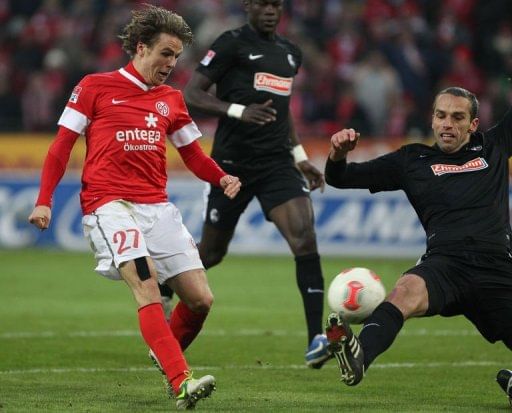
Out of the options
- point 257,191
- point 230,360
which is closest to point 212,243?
point 257,191

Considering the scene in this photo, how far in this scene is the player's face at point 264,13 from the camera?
385 inches

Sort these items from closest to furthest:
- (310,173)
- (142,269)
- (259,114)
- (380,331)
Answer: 1. (380,331)
2. (142,269)
3. (259,114)
4. (310,173)

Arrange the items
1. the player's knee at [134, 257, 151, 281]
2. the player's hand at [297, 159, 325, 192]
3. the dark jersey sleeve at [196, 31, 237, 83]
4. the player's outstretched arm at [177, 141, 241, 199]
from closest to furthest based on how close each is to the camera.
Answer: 1. the player's knee at [134, 257, 151, 281]
2. the player's outstretched arm at [177, 141, 241, 199]
3. the dark jersey sleeve at [196, 31, 237, 83]
4. the player's hand at [297, 159, 325, 192]

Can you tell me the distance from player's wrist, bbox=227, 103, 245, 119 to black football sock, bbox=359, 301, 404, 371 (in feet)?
9.88

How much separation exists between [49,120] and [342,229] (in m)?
5.62

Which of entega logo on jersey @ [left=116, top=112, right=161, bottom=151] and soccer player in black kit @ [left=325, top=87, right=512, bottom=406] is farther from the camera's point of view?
entega logo on jersey @ [left=116, top=112, right=161, bottom=151]

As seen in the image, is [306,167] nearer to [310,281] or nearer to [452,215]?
[310,281]

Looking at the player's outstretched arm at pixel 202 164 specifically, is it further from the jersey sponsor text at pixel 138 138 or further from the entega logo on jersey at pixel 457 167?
the entega logo on jersey at pixel 457 167

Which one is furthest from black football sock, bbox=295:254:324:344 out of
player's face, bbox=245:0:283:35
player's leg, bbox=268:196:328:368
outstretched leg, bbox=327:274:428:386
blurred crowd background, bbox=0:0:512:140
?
blurred crowd background, bbox=0:0:512:140

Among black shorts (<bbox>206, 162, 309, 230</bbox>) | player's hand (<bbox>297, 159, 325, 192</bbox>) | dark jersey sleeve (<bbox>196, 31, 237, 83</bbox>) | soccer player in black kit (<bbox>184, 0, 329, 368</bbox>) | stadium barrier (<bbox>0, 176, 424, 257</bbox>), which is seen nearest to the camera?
soccer player in black kit (<bbox>184, 0, 329, 368</bbox>)

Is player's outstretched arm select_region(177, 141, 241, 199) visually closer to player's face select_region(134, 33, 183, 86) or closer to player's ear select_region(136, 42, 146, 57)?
player's face select_region(134, 33, 183, 86)

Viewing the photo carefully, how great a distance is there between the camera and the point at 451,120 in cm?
728

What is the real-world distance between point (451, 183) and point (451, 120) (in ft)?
1.28

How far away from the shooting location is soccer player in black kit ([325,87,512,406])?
22.4 ft
